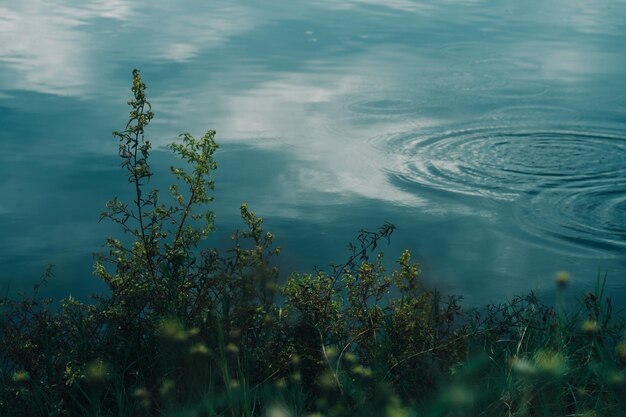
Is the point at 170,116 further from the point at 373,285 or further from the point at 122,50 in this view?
the point at 373,285

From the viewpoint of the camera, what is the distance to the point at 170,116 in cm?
783

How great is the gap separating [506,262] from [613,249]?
2.23ft

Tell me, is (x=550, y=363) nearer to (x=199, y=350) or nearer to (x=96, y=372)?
(x=199, y=350)

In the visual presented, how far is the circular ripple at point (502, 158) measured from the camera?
6.39 m

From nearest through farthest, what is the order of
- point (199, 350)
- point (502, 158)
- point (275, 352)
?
point (199, 350) < point (275, 352) < point (502, 158)

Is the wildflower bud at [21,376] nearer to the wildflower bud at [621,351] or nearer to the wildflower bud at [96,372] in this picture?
the wildflower bud at [96,372]

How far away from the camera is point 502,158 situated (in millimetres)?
6836

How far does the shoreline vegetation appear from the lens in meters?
3.05

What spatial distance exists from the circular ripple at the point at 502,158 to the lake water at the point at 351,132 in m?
0.02

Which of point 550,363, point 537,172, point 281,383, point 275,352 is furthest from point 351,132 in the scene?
point 550,363

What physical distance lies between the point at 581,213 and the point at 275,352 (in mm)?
2995

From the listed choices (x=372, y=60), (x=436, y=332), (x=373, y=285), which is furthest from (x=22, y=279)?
(x=372, y=60)

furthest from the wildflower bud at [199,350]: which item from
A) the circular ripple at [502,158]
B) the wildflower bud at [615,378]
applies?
the circular ripple at [502,158]


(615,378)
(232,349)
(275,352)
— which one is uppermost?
(615,378)
